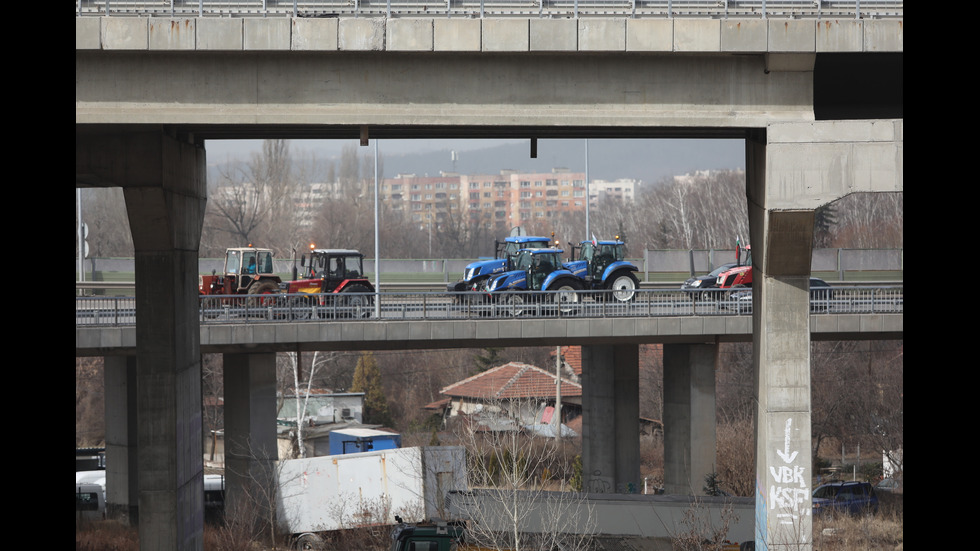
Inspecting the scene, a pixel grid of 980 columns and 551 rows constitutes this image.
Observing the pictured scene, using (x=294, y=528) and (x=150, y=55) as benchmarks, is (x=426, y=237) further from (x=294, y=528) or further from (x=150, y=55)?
(x=150, y=55)

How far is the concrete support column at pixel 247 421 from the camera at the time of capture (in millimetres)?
27859

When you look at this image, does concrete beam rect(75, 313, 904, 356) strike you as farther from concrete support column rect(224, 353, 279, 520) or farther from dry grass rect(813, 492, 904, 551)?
dry grass rect(813, 492, 904, 551)

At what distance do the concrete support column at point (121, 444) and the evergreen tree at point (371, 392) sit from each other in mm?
24693

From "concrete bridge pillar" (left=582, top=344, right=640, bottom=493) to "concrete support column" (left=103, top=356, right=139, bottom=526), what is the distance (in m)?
15.0

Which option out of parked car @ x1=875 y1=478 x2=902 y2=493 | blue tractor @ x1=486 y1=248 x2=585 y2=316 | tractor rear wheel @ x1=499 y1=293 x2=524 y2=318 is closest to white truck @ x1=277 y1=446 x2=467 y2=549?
tractor rear wheel @ x1=499 y1=293 x2=524 y2=318

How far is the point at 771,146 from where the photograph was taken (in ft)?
45.6

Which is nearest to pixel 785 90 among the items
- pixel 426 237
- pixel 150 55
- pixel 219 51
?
pixel 219 51

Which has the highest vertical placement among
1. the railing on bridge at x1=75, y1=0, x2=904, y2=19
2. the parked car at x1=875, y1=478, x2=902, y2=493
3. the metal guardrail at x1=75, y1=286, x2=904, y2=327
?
the railing on bridge at x1=75, y1=0, x2=904, y2=19

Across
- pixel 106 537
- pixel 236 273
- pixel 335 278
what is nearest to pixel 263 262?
pixel 236 273

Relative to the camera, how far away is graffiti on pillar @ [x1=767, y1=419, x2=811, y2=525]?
14.5 metres

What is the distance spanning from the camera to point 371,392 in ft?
187

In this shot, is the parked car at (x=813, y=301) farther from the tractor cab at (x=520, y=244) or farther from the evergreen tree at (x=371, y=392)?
the evergreen tree at (x=371, y=392)

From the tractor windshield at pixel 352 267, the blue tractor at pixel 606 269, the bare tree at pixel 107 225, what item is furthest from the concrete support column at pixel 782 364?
the bare tree at pixel 107 225
